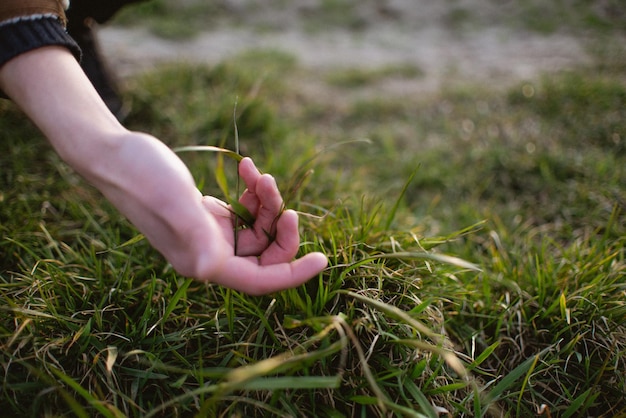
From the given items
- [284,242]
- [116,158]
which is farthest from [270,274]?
[116,158]

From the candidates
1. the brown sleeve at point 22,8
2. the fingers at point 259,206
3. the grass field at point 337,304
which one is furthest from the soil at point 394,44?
the fingers at point 259,206

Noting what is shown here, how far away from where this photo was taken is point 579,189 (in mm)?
2057

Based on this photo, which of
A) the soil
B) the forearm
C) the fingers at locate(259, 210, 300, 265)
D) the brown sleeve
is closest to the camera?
the forearm

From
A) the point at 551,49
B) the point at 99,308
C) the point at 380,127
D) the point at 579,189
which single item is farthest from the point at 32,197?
the point at 551,49

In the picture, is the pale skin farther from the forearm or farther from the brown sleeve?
the brown sleeve

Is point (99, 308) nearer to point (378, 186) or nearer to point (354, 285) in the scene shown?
point (354, 285)

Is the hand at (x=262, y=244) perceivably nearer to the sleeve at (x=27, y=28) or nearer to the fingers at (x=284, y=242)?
the fingers at (x=284, y=242)

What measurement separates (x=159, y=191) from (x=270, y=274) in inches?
12.7

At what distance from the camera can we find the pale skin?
3.14 ft

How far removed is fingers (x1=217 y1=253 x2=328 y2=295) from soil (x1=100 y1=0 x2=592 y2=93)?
2.35 meters

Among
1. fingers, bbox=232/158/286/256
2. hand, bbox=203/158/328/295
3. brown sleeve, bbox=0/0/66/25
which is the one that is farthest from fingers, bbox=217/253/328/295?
brown sleeve, bbox=0/0/66/25

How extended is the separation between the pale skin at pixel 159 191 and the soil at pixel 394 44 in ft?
5.90

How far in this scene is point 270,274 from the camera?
1019mm

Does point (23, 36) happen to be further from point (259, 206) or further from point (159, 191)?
point (259, 206)
